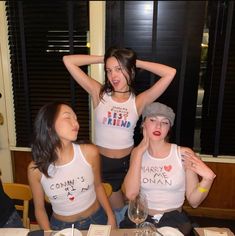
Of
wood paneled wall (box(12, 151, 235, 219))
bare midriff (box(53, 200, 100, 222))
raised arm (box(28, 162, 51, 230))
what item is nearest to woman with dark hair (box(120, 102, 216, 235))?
bare midriff (box(53, 200, 100, 222))

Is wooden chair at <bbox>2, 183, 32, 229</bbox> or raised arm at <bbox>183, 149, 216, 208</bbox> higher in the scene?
raised arm at <bbox>183, 149, 216, 208</bbox>

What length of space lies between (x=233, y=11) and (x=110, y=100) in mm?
1191

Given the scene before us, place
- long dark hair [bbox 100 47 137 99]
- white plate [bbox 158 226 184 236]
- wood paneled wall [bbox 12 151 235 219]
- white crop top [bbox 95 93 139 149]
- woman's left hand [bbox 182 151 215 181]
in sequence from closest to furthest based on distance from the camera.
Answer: white plate [bbox 158 226 184 236] < woman's left hand [bbox 182 151 215 181] < long dark hair [bbox 100 47 137 99] < white crop top [bbox 95 93 139 149] < wood paneled wall [bbox 12 151 235 219]

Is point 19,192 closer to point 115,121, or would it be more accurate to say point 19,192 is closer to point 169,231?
point 115,121

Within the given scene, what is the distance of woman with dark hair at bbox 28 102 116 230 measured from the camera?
5.18ft

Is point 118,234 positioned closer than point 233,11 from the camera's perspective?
Yes

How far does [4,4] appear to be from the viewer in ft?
8.22

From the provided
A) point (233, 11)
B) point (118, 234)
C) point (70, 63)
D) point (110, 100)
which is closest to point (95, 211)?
point (118, 234)

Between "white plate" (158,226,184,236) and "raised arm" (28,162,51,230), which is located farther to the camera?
"raised arm" (28,162,51,230)

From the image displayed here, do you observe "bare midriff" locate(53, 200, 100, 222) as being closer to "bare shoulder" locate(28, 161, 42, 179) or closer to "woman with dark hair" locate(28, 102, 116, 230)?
"woman with dark hair" locate(28, 102, 116, 230)

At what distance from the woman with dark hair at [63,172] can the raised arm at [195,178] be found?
0.48 metres

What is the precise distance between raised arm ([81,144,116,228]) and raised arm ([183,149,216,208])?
0.47m

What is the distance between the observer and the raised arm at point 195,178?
5.09 ft

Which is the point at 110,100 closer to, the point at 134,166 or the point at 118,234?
the point at 134,166
